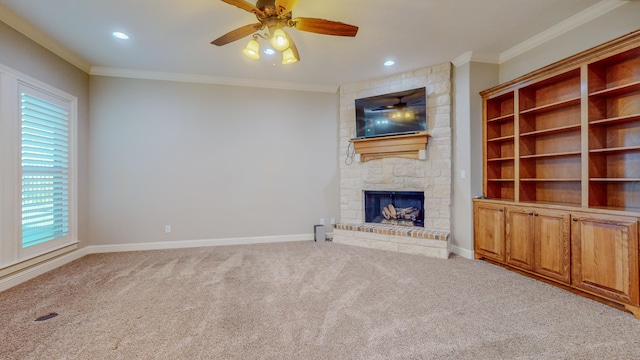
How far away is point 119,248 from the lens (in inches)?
151

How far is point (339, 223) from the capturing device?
4.44 m

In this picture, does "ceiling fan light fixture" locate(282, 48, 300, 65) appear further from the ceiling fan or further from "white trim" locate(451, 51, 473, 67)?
"white trim" locate(451, 51, 473, 67)

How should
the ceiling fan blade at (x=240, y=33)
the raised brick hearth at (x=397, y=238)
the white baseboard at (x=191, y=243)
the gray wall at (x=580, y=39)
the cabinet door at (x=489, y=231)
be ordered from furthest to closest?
1. the white baseboard at (x=191, y=243)
2. the raised brick hearth at (x=397, y=238)
3. the cabinet door at (x=489, y=231)
4. the gray wall at (x=580, y=39)
5. the ceiling fan blade at (x=240, y=33)

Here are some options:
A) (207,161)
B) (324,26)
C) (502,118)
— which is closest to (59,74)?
(207,161)

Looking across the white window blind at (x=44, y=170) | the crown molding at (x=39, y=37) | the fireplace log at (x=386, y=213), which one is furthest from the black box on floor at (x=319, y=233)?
the crown molding at (x=39, y=37)

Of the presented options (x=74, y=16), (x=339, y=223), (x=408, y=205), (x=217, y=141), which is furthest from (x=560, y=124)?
(x=74, y=16)

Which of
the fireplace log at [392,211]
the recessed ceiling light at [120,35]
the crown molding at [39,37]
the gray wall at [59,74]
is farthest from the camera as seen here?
the fireplace log at [392,211]

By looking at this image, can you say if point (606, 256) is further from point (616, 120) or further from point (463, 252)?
point (463, 252)

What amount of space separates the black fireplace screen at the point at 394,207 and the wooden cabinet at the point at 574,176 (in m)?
0.87

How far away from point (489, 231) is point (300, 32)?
328cm

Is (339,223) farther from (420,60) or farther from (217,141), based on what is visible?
(420,60)

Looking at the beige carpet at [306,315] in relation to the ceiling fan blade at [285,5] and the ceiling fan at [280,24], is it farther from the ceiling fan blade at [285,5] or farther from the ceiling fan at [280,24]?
the ceiling fan blade at [285,5]

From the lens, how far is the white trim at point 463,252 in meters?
3.39

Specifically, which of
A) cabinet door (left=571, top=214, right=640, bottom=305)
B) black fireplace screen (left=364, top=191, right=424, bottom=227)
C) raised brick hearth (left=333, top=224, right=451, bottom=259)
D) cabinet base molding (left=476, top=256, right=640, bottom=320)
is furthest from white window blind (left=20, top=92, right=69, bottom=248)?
cabinet door (left=571, top=214, right=640, bottom=305)
